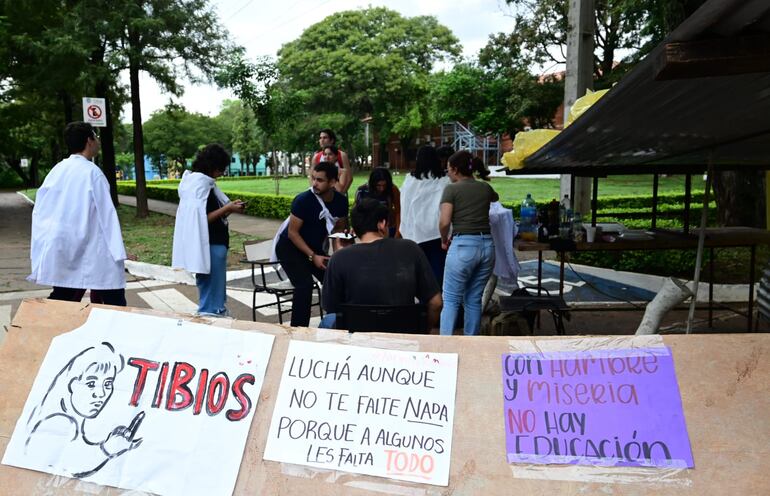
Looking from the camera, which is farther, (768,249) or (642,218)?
(642,218)

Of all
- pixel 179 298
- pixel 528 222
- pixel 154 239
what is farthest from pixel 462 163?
pixel 154 239

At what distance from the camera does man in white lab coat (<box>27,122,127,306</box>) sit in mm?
4355

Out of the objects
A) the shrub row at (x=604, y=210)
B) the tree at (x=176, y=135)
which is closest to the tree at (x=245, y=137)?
the tree at (x=176, y=135)

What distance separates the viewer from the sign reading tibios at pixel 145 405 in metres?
2.32

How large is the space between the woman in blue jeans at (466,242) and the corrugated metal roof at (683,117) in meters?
0.66

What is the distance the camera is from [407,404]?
89.7 inches

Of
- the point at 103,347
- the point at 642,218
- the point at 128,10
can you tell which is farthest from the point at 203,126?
the point at 103,347

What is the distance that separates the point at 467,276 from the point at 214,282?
2.02 metres

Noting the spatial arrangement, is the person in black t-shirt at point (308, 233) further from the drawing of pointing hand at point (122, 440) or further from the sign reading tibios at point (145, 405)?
the drawing of pointing hand at point (122, 440)

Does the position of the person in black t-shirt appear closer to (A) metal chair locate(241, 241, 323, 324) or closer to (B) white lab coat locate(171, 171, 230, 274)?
(A) metal chair locate(241, 241, 323, 324)

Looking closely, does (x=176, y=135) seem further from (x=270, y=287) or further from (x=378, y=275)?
(x=378, y=275)

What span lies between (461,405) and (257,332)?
0.90 metres

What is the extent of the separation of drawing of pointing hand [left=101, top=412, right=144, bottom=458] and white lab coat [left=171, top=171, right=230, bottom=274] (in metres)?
2.29

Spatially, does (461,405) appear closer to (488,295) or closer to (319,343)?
(319,343)
